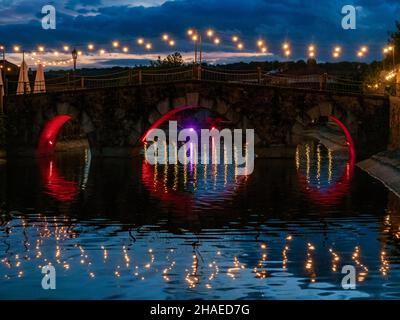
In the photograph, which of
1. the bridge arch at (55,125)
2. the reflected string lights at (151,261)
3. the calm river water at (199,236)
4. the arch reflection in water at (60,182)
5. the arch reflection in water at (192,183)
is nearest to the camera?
the calm river water at (199,236)

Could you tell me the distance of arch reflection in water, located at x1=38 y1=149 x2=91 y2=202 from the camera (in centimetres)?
3155

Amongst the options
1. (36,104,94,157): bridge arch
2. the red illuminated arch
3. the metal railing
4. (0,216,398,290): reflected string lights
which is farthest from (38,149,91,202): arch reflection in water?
(0,216,398,290): reflected string lights

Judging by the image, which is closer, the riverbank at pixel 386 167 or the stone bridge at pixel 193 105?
the riverbank at pixel 386 167

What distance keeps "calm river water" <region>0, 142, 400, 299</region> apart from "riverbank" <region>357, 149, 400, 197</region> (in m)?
0.71

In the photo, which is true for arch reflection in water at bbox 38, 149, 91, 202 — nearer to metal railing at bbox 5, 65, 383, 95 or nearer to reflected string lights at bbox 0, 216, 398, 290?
metal railing at bbox 5, 65, 383, 95

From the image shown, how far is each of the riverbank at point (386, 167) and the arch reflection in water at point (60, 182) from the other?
14.3 metres

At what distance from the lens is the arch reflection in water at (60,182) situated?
104 feet

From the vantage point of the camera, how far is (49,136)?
56.8 m

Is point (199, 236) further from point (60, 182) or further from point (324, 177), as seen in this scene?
point (324, 177)

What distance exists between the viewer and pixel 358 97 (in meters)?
48.2

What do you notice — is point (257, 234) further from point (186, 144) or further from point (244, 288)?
point (186, 144)

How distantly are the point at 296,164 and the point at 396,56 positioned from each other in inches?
792

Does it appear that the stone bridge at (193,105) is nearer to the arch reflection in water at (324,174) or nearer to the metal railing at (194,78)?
the metal railing at (194,78)

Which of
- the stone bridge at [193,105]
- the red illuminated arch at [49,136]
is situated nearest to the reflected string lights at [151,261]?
the stone bridge at [193,105]
